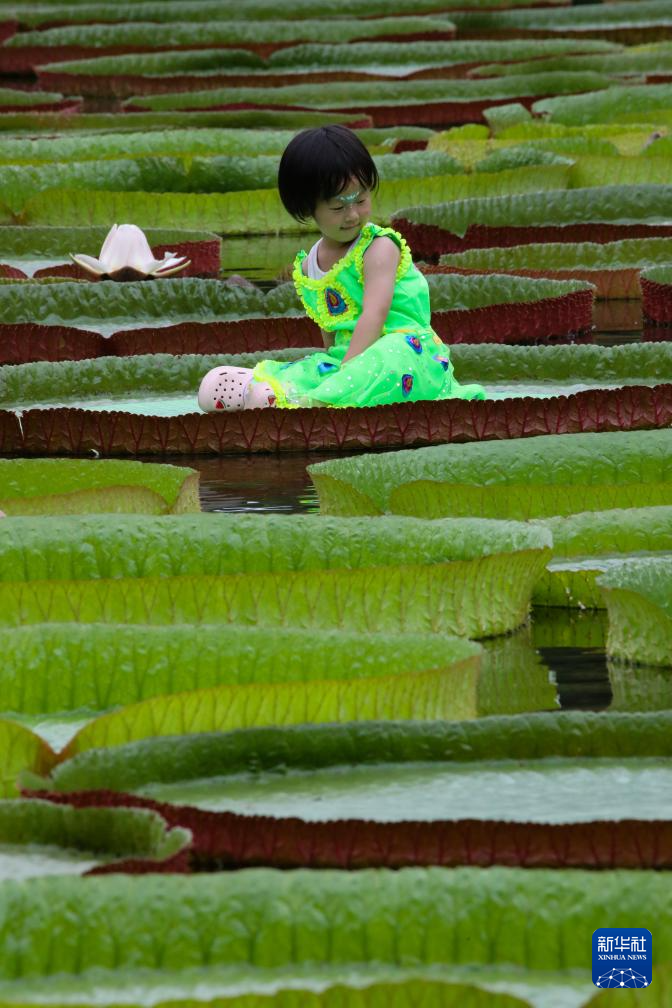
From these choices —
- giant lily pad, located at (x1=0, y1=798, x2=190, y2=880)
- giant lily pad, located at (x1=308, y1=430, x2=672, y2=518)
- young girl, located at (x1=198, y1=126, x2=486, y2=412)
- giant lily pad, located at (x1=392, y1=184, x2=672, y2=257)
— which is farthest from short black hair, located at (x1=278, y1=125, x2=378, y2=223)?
giant lily pad, located at (x1=392, y1=184, x2=672, y2=257)

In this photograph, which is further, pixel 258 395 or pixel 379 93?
pixel 379 93

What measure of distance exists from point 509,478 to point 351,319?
1237 millimetres

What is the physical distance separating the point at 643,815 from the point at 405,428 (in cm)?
252

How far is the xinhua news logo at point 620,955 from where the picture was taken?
196 cm

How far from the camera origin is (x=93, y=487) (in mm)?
3977

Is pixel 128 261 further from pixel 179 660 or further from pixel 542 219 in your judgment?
pixel 179 660

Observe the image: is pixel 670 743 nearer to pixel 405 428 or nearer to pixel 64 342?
pixel 405 428

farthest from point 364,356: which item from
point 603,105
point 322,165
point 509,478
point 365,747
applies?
point 603,105

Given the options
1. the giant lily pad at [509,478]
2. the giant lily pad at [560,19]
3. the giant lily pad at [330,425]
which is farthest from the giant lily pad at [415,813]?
the giant lily pad at [560,19]

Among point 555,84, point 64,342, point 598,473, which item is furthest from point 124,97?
point 598,473

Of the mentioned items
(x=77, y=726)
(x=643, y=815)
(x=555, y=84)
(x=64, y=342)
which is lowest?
(x=643, y=815)

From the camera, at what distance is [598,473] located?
13.1 ft

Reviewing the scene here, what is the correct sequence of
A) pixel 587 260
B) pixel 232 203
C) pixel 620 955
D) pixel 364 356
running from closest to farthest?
pixel 620 955
pixel 364 356
pixel 587 260
pixel 232 203

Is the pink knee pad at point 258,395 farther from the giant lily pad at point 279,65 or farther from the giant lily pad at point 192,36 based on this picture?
the giant lily pad at point 192,36
